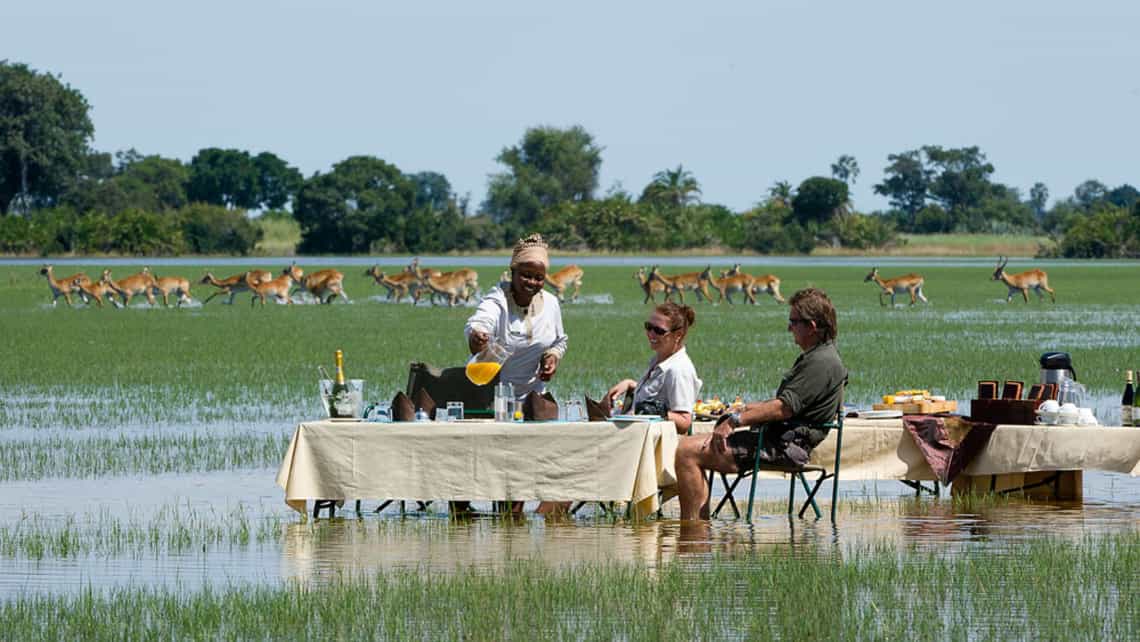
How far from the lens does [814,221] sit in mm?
121500

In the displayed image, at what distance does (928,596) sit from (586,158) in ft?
452

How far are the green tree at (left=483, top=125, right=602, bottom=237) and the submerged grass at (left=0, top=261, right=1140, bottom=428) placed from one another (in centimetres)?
8405

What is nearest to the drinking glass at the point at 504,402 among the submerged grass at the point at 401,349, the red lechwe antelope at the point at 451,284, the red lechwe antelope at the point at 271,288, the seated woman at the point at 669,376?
the seated woman at the point at 669,376

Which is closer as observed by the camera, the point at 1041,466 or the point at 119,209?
the point at 1041,466

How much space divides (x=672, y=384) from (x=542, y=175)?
132 m

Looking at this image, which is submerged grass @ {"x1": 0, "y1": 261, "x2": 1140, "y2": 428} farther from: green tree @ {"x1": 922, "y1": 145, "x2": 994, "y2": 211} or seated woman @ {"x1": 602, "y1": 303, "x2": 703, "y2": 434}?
green tree @ {"x1": 922, "y1": 145, "x2": 994, "y2": 211}

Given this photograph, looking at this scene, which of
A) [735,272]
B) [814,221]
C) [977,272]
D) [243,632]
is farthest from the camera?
[814,221]

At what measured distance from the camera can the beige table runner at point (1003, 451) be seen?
11531mm

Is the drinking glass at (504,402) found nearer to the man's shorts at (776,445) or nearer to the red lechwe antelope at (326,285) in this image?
the man's shorts at (776,445)

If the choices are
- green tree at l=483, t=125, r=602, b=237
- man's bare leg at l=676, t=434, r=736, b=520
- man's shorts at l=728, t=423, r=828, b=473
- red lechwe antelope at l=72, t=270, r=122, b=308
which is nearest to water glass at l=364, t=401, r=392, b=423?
man's bare leg at l=676, t=434, r=736, b=520

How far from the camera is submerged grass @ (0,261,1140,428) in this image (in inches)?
841

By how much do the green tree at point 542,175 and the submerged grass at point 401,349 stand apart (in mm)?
84050

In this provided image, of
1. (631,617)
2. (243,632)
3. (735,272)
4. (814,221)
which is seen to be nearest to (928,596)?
(631,617)

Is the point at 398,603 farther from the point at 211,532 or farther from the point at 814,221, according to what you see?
the point at 814,221
